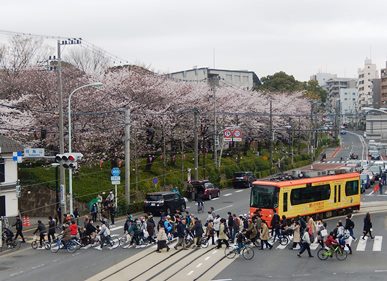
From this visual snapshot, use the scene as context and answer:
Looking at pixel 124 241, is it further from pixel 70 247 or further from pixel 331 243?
pixel 331 243

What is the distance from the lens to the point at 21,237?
2969cm

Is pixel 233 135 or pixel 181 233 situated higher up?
pixel 233 135

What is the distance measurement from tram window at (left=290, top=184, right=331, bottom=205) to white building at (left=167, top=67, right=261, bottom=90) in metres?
66.7

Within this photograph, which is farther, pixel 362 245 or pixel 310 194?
pixel 310 194

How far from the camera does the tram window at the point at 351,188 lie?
124 ft

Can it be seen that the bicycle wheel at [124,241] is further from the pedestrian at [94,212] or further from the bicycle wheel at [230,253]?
the pedestrian at [94,212]

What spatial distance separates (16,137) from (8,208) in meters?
9.71

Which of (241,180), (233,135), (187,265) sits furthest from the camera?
(241,180)

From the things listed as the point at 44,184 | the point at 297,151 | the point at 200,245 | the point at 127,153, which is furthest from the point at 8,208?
the point at 297,151

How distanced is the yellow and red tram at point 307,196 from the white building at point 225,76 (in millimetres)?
64783

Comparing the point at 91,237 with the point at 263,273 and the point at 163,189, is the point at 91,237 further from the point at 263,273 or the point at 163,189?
the point at 163,189

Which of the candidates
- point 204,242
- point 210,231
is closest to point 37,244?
point 204,242

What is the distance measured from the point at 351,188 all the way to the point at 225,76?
81.2 meters

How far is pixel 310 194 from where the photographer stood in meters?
34.5
